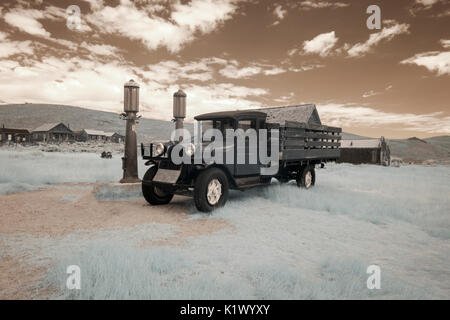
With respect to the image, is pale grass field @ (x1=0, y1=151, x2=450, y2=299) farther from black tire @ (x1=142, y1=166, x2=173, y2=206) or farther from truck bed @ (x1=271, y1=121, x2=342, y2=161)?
truck bed @ (x1=271, y1=121, x2=342, y2=161)

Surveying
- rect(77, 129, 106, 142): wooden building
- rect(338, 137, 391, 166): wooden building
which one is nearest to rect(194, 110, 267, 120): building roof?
rect(338, 137, 391, 166): wooden building

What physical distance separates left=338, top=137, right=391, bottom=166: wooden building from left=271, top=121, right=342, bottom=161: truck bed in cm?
1859

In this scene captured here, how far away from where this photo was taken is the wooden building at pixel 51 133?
54469 millimetres

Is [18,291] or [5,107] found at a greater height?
[5,107]

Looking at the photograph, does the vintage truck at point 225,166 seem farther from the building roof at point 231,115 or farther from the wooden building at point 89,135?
the wooden building at point 89,135

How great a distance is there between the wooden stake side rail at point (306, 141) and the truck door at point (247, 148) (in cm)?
104

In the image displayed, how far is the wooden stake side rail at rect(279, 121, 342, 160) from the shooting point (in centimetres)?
752

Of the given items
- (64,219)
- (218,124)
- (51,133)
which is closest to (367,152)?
(218,124)

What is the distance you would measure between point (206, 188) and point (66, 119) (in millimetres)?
102629

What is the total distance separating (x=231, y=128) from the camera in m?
6.46

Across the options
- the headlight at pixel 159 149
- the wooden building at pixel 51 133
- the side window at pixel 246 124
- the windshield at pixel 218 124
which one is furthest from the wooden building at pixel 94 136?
the side window at pixel 246 124
